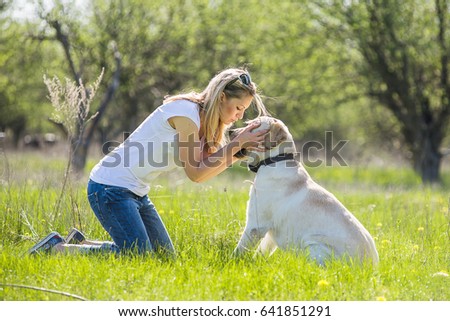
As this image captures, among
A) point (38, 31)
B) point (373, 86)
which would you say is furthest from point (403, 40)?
point (38, 31)

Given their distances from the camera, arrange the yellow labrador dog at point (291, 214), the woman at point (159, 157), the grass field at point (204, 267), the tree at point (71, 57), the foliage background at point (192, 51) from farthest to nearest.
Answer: the foliage background at point (192, 51)
the tree at point (71, 57)
the woman at point (159, 157)
the yellow labrador dog at point (291, 214)
the grass field at point (204, 267)

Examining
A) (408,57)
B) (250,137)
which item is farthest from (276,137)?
(408,57)

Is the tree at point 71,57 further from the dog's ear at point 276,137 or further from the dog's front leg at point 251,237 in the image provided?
the dog's front leg at point 251,237

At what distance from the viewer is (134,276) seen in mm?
4082

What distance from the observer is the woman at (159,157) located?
465 cm

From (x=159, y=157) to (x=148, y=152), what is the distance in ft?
0.30

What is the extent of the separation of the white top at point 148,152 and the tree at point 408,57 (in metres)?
10.3

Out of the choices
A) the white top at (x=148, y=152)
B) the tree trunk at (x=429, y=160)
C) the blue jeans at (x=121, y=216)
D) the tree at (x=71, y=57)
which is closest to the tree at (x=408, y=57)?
the tree trunk at (x=429, y=160)

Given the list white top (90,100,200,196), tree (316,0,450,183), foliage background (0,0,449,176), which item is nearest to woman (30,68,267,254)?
white top (90,100,200,196)

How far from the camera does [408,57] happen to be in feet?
46.6

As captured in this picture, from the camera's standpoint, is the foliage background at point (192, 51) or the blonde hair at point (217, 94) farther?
the foliage background at point (192, 51)

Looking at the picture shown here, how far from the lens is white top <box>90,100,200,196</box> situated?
15.3 feet

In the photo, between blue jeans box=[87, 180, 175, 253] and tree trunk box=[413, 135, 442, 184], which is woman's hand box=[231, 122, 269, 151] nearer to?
blue jeans box=[87, 180, 175, 253]

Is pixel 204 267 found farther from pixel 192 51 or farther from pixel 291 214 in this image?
pixel 192 51
